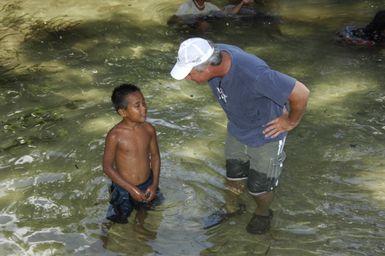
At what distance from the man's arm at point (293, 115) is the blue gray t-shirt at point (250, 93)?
0.05 m

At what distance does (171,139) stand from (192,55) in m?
2.55

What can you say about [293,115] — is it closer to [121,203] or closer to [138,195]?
[138,195]

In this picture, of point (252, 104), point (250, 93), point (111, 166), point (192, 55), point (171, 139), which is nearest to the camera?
point (192, 55)

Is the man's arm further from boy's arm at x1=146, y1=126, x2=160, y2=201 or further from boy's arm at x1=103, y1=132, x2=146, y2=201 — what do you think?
boy's arm at x1=103, y1=132, x2=146, y2=201

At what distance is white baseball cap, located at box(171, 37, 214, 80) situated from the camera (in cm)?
388

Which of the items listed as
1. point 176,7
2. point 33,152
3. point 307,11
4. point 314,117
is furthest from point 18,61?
point 307,11

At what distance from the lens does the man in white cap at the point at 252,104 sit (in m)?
3.91

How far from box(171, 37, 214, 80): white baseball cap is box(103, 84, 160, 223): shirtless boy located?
54cm

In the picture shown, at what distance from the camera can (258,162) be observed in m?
4.54

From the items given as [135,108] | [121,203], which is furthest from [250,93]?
[121,203]

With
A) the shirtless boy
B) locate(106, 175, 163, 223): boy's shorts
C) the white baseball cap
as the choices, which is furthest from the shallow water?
the white baseball cap

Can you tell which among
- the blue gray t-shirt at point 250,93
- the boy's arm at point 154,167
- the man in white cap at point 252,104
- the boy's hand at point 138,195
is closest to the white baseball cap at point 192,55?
the man in white cap at point 252,104

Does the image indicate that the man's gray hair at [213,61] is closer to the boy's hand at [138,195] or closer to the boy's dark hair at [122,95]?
the boy's dark hair at [122,95]

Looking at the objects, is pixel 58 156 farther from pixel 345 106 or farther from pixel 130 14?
pixel 130 14
